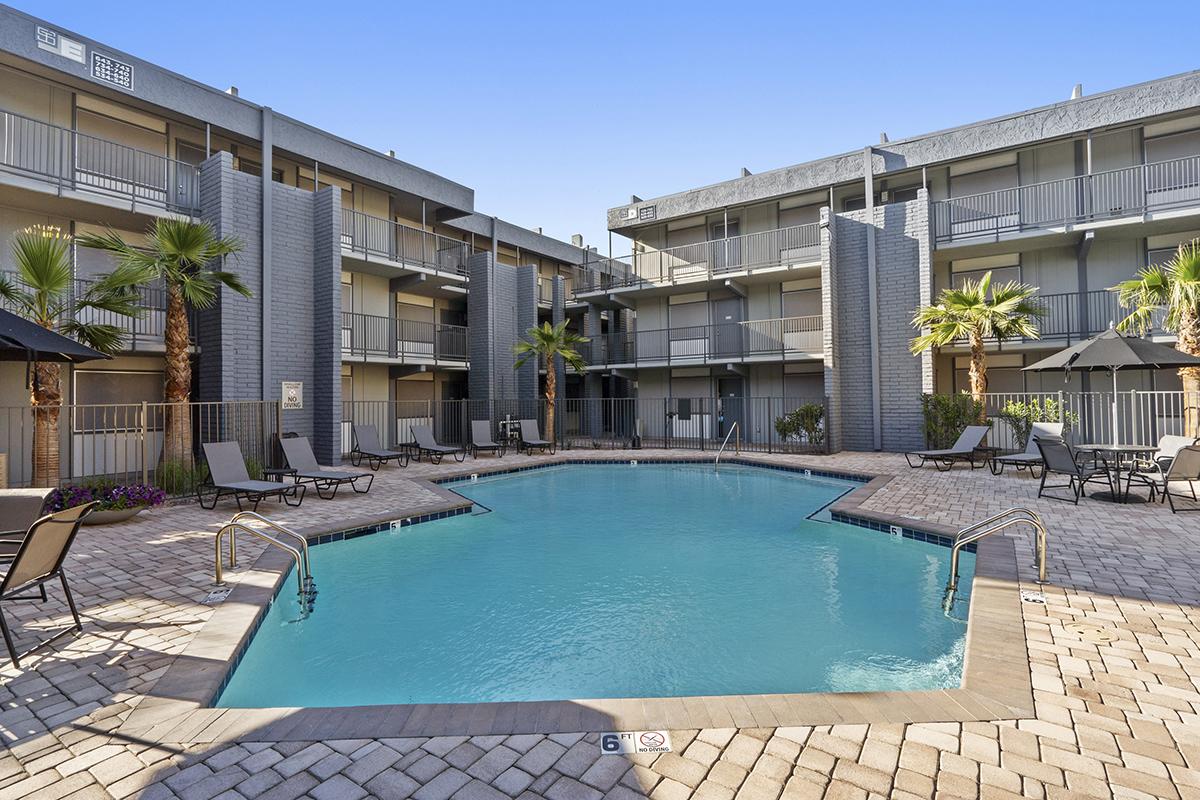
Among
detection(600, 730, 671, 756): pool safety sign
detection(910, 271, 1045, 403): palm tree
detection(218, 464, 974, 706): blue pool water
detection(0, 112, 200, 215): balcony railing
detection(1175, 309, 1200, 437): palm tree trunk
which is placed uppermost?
detection(0, 112, 200, 215): balcony railing

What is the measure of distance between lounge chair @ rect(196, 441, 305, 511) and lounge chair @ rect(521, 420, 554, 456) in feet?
26.9

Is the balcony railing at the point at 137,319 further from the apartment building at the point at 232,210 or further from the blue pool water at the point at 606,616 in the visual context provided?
the blue pool water at the point at 606,616

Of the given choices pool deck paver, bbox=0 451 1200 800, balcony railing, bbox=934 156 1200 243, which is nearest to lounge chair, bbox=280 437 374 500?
pool deck paver, bbox=0 451 1200 800

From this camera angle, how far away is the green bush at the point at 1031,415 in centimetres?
1223

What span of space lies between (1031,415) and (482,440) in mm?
13518

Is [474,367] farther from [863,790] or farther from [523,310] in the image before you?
[863,790]

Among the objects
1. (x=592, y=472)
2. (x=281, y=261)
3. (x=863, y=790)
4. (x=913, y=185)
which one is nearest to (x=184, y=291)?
(x=281, y=261)

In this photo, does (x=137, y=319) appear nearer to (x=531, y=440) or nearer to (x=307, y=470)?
(x=307, y=470)

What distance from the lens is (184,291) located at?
31.1 feet

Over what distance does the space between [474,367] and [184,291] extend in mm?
10068

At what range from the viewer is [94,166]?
38.1ft

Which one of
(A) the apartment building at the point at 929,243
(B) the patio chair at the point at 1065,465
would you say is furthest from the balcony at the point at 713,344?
(B) the patio chair at the point at 1065,465

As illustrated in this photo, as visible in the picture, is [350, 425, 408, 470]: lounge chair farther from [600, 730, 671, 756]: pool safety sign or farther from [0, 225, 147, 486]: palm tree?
[600, 730, 671, 756]: pool safety sign

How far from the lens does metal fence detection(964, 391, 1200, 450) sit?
502 inches
